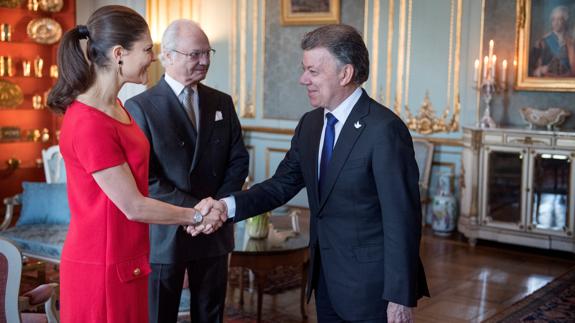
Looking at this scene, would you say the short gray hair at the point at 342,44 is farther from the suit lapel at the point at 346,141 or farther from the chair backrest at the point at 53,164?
the chair backrest at the point at 53,164

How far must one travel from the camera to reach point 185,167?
2.91 meters

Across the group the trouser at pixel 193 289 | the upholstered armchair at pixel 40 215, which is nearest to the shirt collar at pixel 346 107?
the trouser at pixel 193 289

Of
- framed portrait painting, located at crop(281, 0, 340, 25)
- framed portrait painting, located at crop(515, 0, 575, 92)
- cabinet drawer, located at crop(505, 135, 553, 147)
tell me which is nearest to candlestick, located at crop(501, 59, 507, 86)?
framed portrait painting, located at crop(515, 0, 575, 92)

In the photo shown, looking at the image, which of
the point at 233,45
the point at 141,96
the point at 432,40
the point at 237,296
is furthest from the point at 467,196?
the point at 141,96

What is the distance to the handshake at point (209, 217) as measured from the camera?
2637mm

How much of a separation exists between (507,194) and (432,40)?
6.01 ft

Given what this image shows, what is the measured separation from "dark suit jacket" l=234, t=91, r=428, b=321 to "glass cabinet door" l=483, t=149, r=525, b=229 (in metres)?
4.38

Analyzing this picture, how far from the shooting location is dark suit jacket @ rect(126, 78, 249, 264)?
285 cm

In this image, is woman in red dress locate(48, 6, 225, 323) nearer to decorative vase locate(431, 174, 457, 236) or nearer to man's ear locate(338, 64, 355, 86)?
man's ear locate(338, 64, 355, 86)

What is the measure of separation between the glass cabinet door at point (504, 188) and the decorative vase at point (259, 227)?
2854mm

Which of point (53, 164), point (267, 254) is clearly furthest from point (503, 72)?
point (53, 164)

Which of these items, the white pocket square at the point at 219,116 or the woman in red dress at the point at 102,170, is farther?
the white pocket square at the point at 219,116

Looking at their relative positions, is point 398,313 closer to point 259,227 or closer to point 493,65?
point 259,227

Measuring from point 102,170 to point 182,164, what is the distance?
798 millimetres
